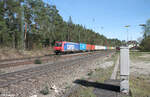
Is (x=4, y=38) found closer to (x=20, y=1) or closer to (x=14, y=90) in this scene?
(x=20, y=1)

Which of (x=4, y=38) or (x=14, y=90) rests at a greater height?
(x=4, y=38)

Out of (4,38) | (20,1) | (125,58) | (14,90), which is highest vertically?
(20,1)

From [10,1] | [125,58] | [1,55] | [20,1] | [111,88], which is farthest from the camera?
[20,1]

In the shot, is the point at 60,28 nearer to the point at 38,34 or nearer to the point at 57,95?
the point at 38,34

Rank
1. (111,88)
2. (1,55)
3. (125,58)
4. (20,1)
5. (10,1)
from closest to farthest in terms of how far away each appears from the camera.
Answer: (125,58) → (111,88) → (1,55) → (10,1) → (20,1)

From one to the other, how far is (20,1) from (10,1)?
11.4 ft

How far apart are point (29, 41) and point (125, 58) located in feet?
127

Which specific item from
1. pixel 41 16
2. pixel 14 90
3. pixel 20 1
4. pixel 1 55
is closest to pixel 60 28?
pixel 41 16

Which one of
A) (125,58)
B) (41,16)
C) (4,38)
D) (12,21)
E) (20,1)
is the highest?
(20,1)

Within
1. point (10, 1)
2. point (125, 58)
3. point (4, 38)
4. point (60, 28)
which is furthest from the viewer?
point (60, 28)

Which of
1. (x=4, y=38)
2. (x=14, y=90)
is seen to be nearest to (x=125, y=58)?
(x=14, y=90)

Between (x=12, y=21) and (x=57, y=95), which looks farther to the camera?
(x=12, y=21)

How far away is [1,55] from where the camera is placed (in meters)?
22.1

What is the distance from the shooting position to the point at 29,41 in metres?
41.2
